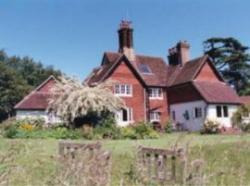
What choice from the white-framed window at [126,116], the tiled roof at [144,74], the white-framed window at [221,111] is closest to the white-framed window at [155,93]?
the tiled roof at [144,74]

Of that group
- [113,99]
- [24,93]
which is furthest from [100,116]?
[24,93]

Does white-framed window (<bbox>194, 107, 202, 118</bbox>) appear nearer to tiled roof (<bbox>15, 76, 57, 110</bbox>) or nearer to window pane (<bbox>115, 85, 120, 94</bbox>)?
window pane (<bbox>115, 85, 120, 94</bbox>)

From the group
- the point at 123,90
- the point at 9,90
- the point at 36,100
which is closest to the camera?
the point at 123,90

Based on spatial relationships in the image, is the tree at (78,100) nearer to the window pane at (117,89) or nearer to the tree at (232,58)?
the window pane at (117,89)

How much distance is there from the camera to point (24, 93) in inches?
2635

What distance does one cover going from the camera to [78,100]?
31125 millimetres

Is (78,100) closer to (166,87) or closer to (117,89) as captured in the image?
(117,89)

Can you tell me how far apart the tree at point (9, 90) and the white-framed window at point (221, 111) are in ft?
110

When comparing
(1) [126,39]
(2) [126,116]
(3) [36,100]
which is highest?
(1) [126,39]

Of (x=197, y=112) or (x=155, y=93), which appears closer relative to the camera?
(x=197, y=112)

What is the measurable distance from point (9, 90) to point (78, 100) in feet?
123

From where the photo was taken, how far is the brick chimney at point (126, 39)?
44094 millimetres

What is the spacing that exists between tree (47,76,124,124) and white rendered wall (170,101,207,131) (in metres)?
11.2

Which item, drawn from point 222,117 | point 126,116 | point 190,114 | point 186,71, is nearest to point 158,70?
point 186,71
